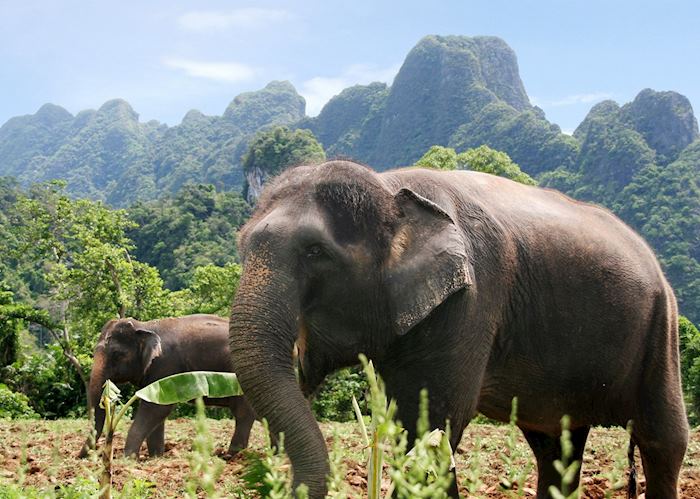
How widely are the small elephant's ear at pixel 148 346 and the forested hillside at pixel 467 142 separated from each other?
9.55 metres

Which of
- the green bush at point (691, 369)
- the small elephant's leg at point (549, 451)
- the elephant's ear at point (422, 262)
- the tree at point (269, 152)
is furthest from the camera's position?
the tree at point (269, 152)

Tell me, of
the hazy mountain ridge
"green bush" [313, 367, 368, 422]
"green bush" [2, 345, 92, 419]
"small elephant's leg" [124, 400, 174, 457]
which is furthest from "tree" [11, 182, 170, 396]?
the hazy mountain ridge

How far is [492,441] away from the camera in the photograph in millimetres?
8602

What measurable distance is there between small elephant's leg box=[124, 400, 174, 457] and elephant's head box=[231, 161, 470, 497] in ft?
17.5

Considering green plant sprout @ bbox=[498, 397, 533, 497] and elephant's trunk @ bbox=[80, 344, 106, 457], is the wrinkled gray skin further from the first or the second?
green plant sprout @ bbox=[498, 397, 533, 497]

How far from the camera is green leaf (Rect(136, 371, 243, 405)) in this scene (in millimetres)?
3225

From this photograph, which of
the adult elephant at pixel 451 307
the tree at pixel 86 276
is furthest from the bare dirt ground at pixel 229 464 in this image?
the tree at pixel 86 276

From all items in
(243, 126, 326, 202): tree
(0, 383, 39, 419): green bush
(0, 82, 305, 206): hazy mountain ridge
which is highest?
(0, 82, 305, 206): hazy mountain ridge

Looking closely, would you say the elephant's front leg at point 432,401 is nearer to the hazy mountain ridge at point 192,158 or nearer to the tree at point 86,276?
the tree at point 86,276

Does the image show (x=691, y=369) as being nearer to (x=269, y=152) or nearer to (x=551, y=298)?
(x=551, y=298)

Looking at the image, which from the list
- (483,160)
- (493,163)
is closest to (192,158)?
(483,160)

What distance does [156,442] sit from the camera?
29.1 ft

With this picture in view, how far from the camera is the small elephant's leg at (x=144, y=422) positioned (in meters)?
8.18

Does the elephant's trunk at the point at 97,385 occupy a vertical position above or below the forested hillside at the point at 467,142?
below
